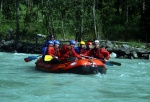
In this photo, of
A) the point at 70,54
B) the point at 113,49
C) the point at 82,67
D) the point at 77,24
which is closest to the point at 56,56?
the point at 70,54

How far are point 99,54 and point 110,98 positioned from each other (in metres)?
5.37

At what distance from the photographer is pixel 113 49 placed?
2523 centimetres

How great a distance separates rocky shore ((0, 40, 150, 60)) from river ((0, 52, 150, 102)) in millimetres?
8730

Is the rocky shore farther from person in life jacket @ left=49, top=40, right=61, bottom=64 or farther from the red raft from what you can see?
the red raft

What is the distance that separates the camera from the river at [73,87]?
9938mm

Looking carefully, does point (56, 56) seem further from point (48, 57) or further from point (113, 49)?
point (113, 49)

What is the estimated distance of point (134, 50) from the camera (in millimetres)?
24625

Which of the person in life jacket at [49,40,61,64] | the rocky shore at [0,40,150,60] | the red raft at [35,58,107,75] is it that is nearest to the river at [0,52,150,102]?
the red raft at [35,58,107,75]

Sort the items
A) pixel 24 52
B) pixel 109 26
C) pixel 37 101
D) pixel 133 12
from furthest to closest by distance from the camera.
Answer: pixel 133 12
pixel 109 26
pixel 24 52
pixel 37 101

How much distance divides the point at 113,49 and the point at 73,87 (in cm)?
1391

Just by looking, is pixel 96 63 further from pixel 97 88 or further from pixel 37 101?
pixel 37 101

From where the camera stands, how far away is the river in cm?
994

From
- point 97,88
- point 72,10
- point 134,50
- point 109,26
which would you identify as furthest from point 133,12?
point 97,88

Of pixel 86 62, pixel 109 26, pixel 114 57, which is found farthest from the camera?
pixel 109 26
